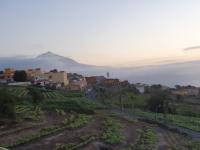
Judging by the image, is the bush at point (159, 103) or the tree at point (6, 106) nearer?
the tree at point (6, 106)

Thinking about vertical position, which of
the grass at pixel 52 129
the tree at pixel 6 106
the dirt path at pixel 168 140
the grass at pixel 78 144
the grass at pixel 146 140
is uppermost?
the tree at pixel 6 106

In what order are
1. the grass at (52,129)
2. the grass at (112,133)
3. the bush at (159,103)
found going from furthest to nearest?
the bush at (159,103), the grass at (112,133), the grass at (52,129)

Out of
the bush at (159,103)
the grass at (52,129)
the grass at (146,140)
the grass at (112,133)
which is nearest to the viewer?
the grass at (52,129)

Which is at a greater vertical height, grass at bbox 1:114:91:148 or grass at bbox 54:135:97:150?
grass at bbox 1:114:91:148

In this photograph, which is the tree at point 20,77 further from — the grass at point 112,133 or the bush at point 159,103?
the grass at point 112,133

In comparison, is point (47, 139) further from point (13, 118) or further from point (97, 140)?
point (13, 118)

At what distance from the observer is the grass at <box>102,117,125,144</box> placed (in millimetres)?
30484

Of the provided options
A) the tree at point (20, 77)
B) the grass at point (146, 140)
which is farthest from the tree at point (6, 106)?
the tree at point (20, 77)

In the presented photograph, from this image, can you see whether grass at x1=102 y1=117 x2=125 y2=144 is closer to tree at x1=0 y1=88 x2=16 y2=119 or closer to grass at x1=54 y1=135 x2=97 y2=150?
grass at x1=54 y1=135 x2=97 y2=150

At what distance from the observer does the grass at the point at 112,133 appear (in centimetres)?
3048

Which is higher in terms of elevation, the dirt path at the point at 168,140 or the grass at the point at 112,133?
the grass at the point at 112,133

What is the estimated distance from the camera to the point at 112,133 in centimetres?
3344

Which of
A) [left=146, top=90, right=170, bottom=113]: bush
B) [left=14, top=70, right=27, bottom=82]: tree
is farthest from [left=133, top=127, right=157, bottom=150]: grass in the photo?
[left=14, top=70, right=27, bottom=82]: tree

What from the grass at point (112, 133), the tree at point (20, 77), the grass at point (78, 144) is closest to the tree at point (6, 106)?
the grass at point (112, 133)
